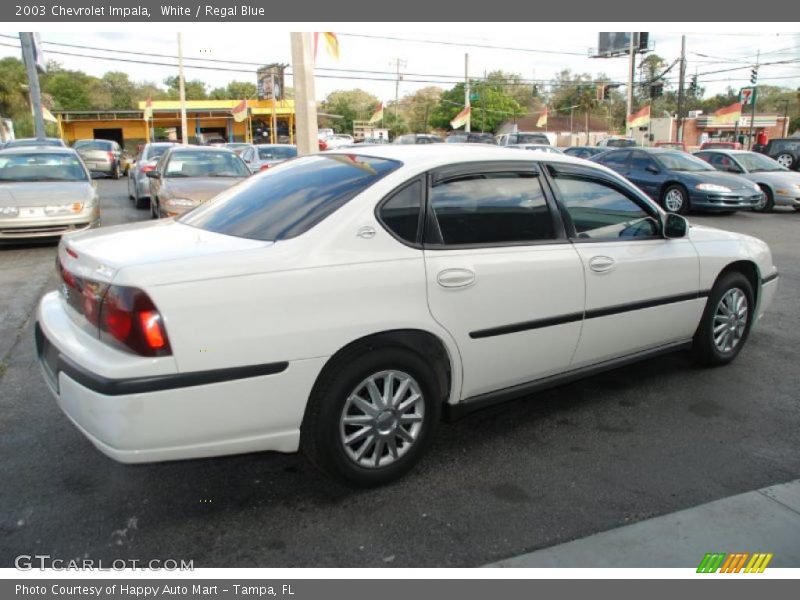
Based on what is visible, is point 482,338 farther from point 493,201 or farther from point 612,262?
point 612,262

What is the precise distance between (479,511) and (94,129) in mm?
63654

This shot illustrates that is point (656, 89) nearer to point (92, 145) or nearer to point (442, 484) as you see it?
point (92, 145)

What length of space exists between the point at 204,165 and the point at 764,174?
13.0 meters

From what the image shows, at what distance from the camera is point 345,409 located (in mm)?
3014

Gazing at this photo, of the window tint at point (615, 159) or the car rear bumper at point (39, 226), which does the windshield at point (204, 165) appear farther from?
the window tint at point (615, 159)

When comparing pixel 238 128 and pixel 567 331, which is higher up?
pixel 238 128

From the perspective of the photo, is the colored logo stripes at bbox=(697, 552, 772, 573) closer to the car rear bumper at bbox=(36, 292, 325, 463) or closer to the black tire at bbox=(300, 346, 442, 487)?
the black tire at bbox=(300, 346, 442, 487)

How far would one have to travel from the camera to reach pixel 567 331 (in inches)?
147

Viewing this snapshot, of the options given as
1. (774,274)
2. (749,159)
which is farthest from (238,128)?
(774,274)

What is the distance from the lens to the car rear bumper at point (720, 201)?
13805 millimetres


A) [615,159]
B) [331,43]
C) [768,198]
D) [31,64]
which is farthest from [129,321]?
[31,64]

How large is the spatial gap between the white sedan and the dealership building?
166 feet

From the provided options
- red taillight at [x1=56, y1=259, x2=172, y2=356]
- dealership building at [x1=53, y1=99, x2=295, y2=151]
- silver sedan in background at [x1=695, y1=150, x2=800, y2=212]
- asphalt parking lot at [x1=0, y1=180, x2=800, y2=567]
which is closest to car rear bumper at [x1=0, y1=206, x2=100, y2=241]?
asphalt parking lot at [x1=0, y1=180, x2=800, y2=567]

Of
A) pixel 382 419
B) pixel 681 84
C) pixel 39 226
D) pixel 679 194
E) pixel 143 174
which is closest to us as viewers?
pixel 382 419
